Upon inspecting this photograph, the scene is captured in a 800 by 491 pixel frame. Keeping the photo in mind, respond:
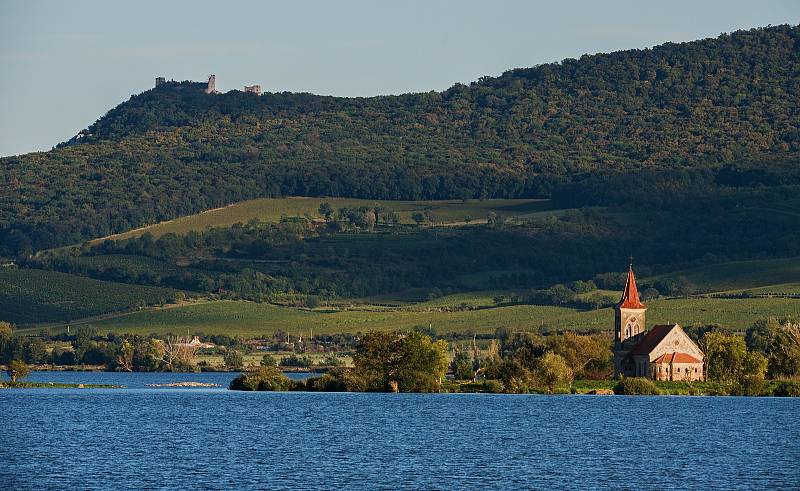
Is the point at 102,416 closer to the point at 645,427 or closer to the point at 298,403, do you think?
the point at 298,403

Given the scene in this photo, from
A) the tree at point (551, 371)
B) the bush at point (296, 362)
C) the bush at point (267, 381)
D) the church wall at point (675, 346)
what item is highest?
the church wall at point (675, 346)

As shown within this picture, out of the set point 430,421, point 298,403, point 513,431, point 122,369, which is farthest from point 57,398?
point 122,369

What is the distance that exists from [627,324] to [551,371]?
24272 mm

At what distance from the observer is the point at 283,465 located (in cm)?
6562

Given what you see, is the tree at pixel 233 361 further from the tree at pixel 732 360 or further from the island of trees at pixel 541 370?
the tree at pixel 732 360

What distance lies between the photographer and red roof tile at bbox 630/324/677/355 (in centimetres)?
13612

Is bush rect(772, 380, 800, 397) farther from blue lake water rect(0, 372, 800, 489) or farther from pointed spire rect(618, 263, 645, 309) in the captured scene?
pointed spire rect(618, 263, 645, 309)

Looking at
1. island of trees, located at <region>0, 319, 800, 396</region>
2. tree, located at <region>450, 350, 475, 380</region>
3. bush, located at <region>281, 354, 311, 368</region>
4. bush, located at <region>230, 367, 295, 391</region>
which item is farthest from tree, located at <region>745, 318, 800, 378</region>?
bush, located at <region>281, 354, 311, 368</region>

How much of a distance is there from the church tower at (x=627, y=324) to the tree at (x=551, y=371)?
16266 mm

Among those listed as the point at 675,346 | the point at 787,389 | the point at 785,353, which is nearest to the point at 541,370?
the point at 675,346

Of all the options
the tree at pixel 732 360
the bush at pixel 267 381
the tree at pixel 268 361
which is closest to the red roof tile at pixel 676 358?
the tree at pixel 732 360

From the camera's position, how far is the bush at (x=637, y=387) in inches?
4958

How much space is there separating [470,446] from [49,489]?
25399 mm

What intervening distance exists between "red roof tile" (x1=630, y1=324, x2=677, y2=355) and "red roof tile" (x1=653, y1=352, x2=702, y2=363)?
1.24 m
